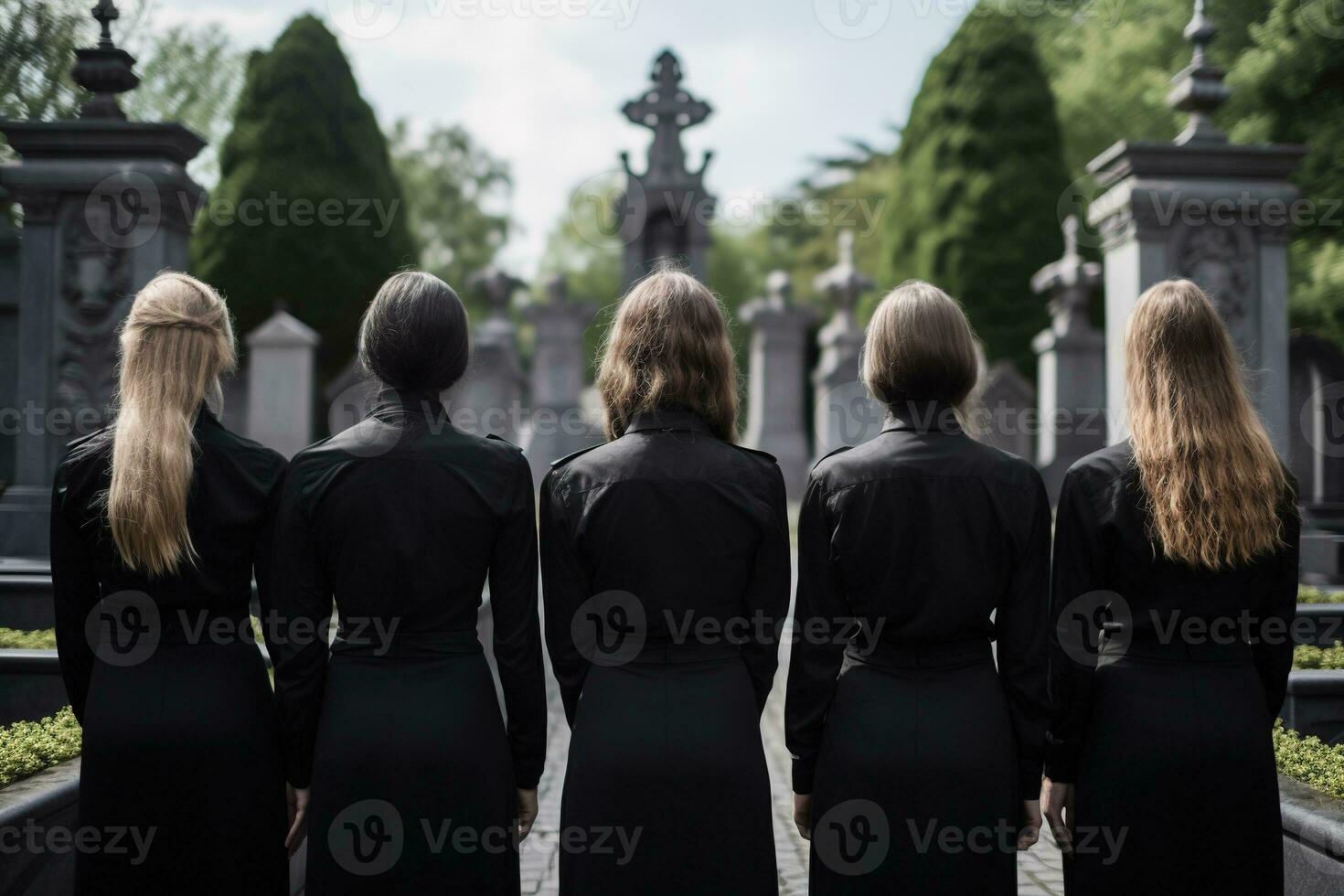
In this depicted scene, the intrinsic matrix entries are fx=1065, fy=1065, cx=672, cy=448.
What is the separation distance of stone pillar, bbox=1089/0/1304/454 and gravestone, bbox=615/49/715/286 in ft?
31.2

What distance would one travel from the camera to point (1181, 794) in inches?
107

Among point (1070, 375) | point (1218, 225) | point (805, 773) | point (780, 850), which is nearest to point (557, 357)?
point (1070, 375)

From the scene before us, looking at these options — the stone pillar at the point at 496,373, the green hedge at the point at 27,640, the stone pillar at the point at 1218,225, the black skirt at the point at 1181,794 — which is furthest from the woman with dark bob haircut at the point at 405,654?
the stone pillar at the point at 496,373

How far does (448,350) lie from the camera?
2.81m

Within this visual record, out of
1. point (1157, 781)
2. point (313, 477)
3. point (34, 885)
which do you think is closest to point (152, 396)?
point (313, 477)

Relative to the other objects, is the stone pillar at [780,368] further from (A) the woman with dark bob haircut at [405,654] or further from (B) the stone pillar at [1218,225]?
(A) the woman with dark bob haircut at [405,654]

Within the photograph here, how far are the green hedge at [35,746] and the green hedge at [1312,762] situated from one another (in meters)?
4.19

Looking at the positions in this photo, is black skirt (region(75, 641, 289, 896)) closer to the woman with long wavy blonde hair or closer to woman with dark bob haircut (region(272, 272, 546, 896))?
the woman with long wavy blonde hair

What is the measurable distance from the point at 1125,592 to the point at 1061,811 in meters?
0.61

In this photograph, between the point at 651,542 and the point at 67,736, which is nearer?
the point at 651,542

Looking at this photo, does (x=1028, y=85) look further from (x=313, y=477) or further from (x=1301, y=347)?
(x=313, y=477)

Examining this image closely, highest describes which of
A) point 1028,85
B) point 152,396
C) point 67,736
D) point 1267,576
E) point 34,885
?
point 1028,85

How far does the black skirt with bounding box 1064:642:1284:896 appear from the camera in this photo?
2709mm

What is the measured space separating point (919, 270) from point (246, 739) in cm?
2264
